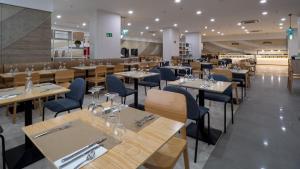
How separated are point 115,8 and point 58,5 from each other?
2.25m

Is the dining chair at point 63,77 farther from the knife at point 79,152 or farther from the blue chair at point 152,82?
the knife at point 79,152

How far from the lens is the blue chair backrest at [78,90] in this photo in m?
2.99

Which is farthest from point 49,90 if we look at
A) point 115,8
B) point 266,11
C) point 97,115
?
point 266,11

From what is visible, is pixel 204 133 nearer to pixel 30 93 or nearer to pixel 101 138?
pixel 101 138

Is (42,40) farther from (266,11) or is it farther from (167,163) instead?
(266,11)

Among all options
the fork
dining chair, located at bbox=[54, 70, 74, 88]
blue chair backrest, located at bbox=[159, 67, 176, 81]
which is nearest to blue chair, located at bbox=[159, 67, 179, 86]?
blue chair backrest, located at bbox=[159, 67, 176, 81]

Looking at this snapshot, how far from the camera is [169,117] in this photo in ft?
6.32

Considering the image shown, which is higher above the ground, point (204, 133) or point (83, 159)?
point (83, 159)

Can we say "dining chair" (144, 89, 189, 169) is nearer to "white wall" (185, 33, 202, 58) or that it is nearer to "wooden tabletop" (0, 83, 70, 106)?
"wooden tabletop" (0, 83, 70, 106)

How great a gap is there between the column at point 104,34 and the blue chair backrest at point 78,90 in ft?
16.9

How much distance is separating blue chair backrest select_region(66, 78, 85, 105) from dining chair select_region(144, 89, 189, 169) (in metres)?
1.40

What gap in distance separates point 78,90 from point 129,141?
214cm

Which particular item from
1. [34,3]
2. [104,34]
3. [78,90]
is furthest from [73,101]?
[104,34]

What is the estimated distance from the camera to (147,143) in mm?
1197
